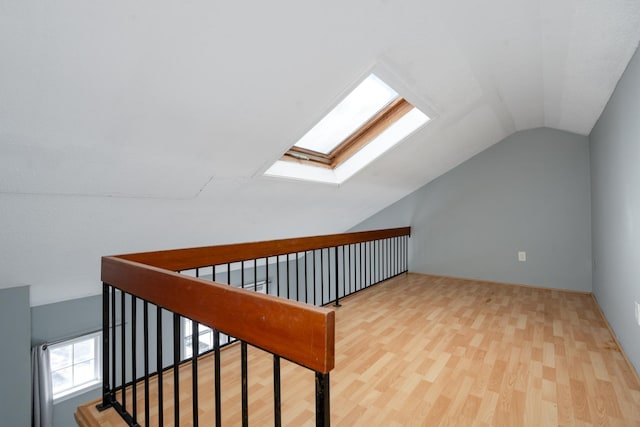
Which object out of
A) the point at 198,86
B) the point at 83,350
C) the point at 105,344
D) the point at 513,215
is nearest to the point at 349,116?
the point at 198,86

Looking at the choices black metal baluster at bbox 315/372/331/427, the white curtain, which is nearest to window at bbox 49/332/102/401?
the white curtain

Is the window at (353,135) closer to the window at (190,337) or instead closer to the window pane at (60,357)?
the window at (190,337)

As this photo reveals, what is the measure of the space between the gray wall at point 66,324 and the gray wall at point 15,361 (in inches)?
8.0

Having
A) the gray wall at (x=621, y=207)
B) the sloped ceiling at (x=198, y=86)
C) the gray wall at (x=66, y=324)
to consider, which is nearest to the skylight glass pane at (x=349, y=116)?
the sloped ceiling at (x=198, y=86)

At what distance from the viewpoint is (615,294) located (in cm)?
236

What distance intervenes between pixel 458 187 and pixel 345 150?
205 cm

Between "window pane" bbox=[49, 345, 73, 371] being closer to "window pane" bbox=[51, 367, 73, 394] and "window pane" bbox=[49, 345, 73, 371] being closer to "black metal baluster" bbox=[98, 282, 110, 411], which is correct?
"window pane" bbox=[51, 367, 73, 394]

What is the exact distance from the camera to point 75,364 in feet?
11.0

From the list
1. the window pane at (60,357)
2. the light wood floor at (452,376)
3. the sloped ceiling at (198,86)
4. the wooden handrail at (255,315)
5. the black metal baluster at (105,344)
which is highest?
the sloped ceiling at (198,86)

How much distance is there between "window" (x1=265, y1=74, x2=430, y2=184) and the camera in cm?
267

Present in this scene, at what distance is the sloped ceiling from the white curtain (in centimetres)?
61

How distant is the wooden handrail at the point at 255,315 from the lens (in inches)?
29.0

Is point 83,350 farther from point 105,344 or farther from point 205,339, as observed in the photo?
point 105,344

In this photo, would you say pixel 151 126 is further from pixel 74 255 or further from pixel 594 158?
pixel 594 158
